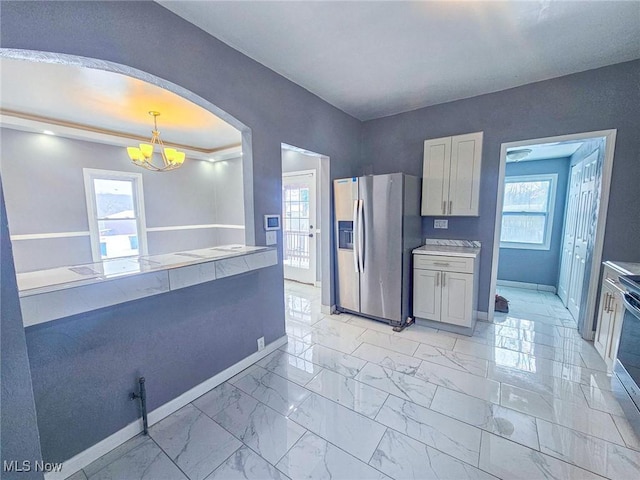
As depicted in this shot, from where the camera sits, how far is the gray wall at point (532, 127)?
8.16 feet

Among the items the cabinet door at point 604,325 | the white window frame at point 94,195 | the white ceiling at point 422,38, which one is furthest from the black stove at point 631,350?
the white window frame at point 94,195

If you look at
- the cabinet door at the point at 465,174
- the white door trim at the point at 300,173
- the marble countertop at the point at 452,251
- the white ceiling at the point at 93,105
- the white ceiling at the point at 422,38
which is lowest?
the marble countertop at the point at 452,251

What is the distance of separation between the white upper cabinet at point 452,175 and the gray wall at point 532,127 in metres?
0.27

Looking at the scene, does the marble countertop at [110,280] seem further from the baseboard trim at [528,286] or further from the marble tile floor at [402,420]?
the baseboard trim at [528,286]

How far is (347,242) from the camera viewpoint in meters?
3.41

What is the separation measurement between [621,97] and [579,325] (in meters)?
2.36

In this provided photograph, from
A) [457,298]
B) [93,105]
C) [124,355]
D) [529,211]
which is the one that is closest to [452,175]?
[457,298]

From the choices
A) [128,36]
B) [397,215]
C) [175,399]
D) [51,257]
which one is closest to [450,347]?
[397,215]

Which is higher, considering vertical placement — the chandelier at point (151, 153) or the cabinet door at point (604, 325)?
the chandelier at point (151, 153)

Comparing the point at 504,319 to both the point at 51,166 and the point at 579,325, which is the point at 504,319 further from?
the point at 51,166

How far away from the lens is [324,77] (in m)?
2.62

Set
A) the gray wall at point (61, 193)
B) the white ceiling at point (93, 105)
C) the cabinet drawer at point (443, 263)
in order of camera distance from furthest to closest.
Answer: the gray wall at point (61, 193) < the cabinet drawer at point (443, 263) < the white ceiling at point (93, 105)

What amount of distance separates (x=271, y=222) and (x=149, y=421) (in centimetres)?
171

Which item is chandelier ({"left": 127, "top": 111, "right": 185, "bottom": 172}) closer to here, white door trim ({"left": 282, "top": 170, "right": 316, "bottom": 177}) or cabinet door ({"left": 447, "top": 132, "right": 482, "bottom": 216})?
white door trim ({"left": 282, "top": 170, "right": 316, "bottom": 177})
